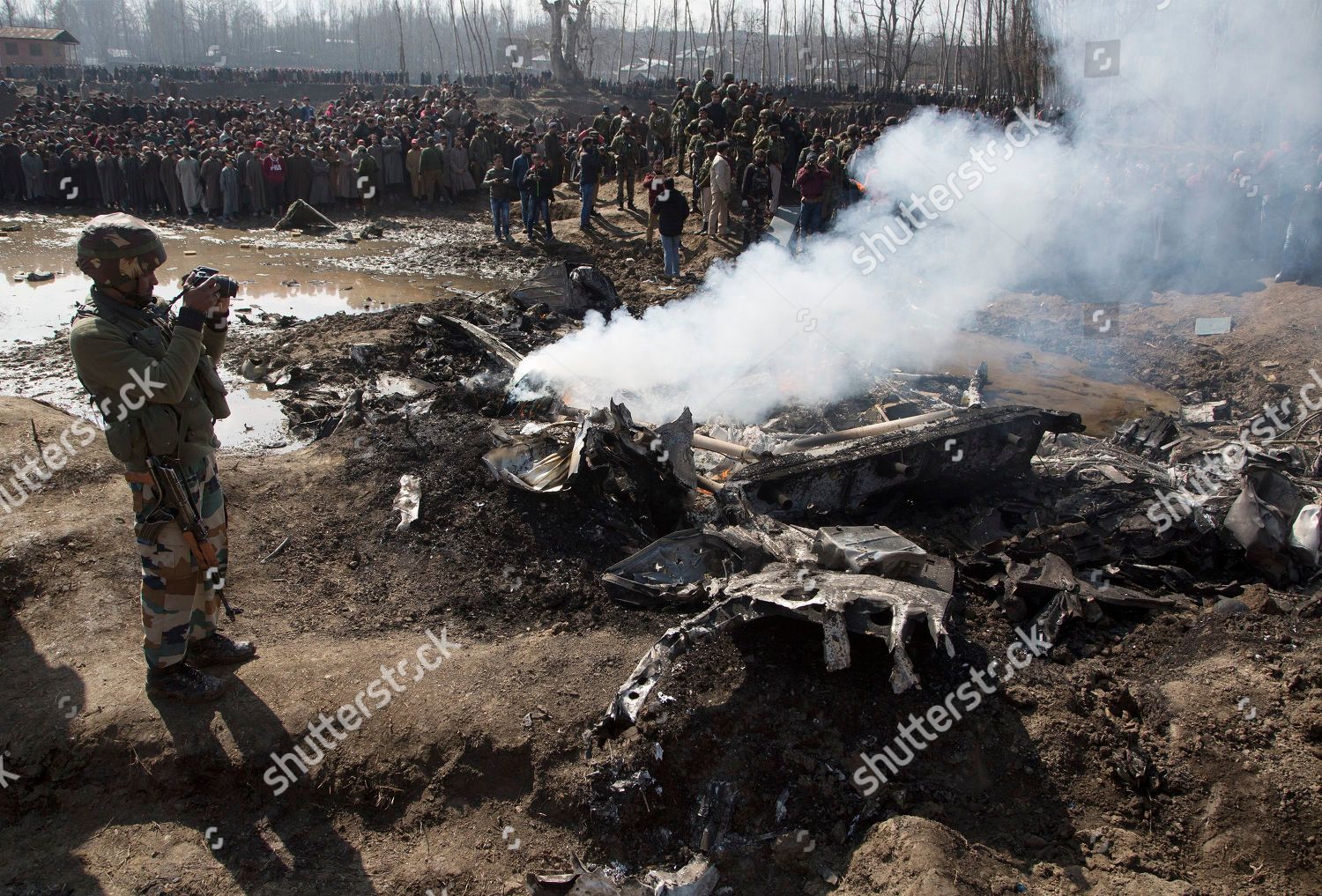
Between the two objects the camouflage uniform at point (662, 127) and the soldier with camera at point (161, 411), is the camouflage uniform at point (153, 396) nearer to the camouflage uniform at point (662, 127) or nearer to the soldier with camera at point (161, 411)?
the soldier with camera at point (161, 411)

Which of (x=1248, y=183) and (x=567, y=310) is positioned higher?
(x=1248, y=183)

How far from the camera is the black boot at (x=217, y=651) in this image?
4320 mm

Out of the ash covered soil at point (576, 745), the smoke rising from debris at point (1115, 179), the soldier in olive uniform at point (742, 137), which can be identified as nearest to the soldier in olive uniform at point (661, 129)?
the soldier in olive uniform at point (742, 137)

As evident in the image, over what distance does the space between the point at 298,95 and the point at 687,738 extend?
48.1 m

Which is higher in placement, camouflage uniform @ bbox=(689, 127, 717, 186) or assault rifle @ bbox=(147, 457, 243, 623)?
camouflage uniform @ bbox=(689, 127, 717, 186)

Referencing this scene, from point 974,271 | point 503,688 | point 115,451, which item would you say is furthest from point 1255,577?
point 974,271

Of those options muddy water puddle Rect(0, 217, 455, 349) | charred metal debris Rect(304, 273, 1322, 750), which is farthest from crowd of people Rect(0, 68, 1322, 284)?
charred metal debris Rect(304, 273, 1322, 750)

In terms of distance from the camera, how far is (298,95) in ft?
141

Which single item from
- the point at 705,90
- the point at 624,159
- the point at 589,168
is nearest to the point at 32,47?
the point at 705,90

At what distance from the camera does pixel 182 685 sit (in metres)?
3.97

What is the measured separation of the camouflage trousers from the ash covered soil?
36 centimetres

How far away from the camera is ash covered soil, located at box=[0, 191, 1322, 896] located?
354 centimetres

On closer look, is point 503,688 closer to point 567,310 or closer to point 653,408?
point 653,408

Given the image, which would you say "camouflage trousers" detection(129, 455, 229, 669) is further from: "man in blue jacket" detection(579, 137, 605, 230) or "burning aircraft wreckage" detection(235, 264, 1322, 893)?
"man in blue jacket" detection(579, 137, 605, 230)
